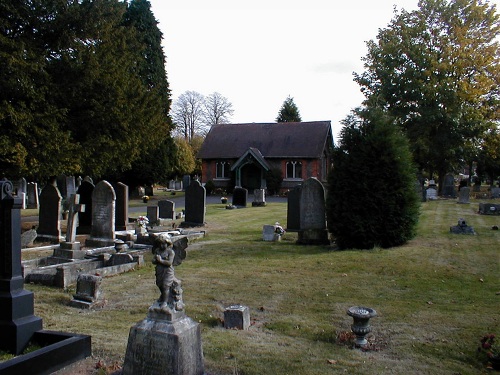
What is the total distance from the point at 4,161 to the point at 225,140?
112 ft

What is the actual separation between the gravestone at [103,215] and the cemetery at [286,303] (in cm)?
7

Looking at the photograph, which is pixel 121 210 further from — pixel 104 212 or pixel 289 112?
pixel 289 112

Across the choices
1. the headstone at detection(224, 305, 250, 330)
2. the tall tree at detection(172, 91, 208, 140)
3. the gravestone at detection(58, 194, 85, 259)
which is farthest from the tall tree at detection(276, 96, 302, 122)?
the headstone at detection(224, 305, 250, 330)

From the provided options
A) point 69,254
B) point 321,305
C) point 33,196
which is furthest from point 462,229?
point 33,196

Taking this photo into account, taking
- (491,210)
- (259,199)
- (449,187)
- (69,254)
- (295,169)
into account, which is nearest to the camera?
(69,254)

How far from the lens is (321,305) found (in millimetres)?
7930

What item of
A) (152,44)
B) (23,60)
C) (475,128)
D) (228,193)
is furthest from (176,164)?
(23,60)

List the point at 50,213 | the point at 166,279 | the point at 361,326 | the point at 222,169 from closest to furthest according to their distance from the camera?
the point at 166,279
the point at 361,326
the point at 50,213
the point at 222,169

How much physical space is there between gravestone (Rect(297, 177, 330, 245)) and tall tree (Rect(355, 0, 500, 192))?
21399 mm

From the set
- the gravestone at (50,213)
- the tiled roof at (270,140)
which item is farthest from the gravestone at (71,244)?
the tiled roof at (270,140)

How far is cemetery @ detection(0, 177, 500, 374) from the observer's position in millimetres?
5535

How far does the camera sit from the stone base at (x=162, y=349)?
4645mm

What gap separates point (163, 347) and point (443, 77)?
1404 inches

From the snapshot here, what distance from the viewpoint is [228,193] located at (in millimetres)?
45719
